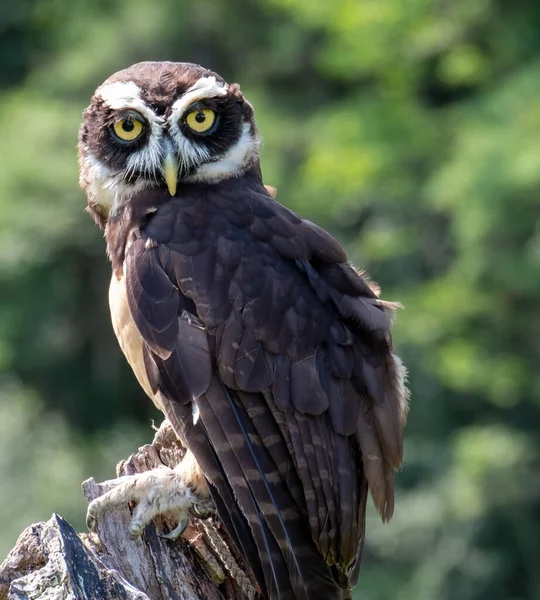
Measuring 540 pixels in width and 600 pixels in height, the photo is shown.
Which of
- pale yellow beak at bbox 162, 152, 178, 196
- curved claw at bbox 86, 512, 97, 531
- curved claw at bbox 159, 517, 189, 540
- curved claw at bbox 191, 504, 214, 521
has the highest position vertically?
pale yellow beak at bbox 162, 152, 178, 196

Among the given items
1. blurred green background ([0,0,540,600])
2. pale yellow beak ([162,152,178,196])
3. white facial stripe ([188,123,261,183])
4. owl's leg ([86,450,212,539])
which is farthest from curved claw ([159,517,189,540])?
blurred green background ([0,0,540,600])

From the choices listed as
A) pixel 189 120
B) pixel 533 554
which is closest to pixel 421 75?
pixel 533 554

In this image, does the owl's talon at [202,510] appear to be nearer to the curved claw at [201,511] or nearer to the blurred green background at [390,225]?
the curved claw at [201,511]

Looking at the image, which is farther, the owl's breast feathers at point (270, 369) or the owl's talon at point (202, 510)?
the owl's talon at point (202, 510)

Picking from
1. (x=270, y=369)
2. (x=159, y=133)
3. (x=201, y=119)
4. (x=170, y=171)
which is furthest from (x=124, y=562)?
(x=201, y=119)

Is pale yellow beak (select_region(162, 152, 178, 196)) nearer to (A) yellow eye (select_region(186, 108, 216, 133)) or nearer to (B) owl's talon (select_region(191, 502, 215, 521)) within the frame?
(A) yellow eye (select_region(186, 108, 216, 133))

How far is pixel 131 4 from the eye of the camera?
1323cm

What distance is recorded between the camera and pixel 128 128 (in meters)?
4.44

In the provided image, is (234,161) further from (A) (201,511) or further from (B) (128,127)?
(A) (201,511)

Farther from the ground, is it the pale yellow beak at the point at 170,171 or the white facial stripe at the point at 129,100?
the white facial stripe at the point at 129,100

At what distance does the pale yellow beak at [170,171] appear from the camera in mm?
4355

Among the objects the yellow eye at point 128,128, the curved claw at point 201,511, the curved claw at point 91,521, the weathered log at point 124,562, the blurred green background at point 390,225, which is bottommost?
the weathered log at point 124,562

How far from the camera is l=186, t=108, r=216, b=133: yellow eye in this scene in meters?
4.47

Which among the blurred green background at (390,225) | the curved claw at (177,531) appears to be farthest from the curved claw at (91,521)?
the blurred green background at (390,225)
